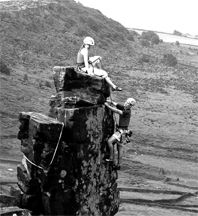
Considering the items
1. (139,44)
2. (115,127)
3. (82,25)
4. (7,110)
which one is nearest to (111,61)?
(82,25)

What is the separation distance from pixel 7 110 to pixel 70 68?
897 inches

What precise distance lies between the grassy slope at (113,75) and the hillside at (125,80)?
6 cm

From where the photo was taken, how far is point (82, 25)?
6706cm

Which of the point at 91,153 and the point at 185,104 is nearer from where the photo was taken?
the point at 91,153

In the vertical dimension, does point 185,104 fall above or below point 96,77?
below

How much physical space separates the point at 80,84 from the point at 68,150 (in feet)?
6.05

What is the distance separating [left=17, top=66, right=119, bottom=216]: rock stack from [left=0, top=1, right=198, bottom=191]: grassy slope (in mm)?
15429

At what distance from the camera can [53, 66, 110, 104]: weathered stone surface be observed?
14.6 meters

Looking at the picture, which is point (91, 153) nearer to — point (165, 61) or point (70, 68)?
point (70, 68)

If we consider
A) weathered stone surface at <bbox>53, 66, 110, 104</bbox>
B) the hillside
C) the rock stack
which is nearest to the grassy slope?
the hillside

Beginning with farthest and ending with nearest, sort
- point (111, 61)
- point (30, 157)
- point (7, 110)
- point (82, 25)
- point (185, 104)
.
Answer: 1. point (82, 25)
2. point (111, 61)
3. point (185, 104)
4. point (7, 110)
5. point (30, 157)

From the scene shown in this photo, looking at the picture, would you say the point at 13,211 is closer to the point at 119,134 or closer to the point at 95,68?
the point at 119,134

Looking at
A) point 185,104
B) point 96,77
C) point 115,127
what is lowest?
point 185,104

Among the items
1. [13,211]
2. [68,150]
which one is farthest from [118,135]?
[13,211]
